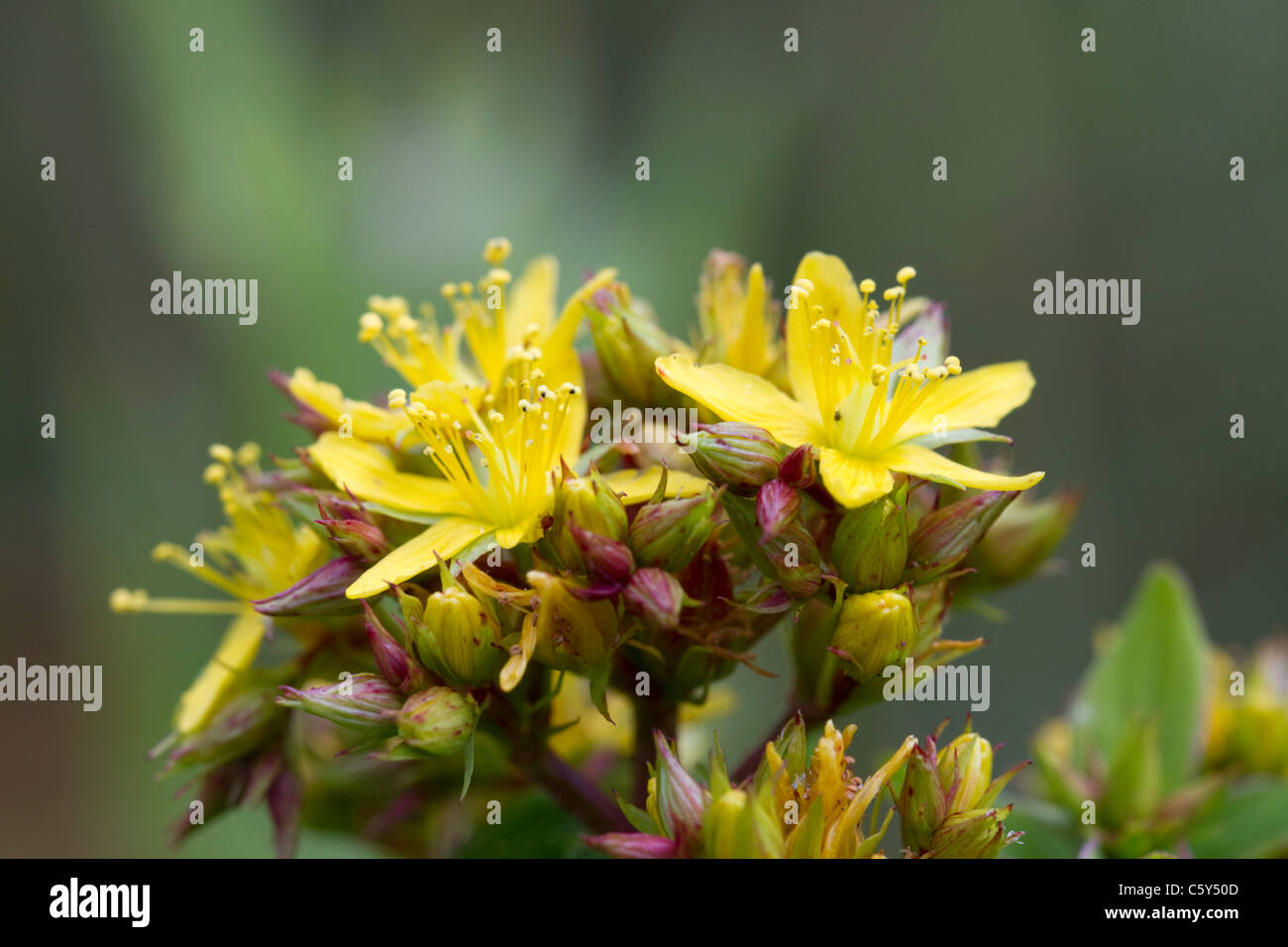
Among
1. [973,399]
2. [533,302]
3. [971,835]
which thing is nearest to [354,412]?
[533,302]

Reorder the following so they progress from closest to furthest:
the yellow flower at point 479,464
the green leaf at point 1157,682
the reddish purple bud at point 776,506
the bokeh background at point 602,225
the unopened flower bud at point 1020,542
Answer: the reddish purple bud at point 776,506 < the yellow flower at point 479,464 < the unopened flower bud at point 1020,542 < the green leaf at point 1157,682 < the bokeh background at point 602,225

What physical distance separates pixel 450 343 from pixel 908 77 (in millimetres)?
4274

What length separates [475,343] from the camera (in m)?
2.21

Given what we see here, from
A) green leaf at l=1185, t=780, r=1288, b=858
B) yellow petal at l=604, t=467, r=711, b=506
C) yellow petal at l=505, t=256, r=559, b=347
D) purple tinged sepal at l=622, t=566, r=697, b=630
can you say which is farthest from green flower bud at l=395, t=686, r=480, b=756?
green leaf at l=1185, t=780, r=1288, b=858

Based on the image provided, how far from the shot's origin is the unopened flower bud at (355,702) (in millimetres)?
1594

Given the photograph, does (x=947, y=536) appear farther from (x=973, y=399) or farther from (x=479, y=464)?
(x=479, y=464)

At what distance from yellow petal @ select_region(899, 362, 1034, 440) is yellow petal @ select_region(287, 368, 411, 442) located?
912 millimetres

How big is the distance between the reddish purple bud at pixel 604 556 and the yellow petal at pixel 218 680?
76 cm

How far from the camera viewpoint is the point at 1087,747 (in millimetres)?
2547

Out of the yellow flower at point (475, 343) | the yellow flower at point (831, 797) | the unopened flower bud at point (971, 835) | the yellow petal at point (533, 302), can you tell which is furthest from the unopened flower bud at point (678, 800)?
the yellow petal at point (533, 302)

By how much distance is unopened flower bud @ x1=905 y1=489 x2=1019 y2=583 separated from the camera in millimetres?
1728

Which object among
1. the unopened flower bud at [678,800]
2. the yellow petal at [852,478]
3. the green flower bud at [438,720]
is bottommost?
the unopened flower bud at [678,800]

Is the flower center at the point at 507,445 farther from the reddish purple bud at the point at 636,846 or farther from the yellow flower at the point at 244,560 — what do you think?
the reddish purple bud at the point at 636,846
